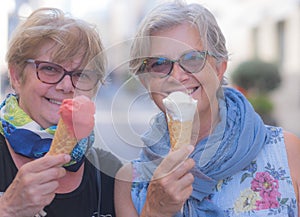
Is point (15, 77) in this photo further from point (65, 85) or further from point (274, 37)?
point (274, 37)

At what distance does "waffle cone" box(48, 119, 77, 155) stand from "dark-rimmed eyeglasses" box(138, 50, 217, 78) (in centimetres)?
45

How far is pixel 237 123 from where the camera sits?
2498 millimetres

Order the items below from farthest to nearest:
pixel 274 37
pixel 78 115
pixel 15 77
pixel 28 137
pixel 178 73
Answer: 1. pixel 274 37
2. pixel 15 77
3. pixel 28 137
4. pixel 178 73
5. pixel 78 115

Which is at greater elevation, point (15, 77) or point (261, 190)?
point (15, 77)

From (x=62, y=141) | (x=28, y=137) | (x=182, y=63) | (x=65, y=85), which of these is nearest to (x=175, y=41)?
(x=182, y=63)

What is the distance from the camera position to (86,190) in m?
2.56

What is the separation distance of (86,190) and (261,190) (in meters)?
0.81

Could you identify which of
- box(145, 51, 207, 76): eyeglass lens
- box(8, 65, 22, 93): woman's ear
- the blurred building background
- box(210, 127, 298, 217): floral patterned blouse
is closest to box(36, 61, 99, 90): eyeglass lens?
box(8, 65, 22, 93): woman's ear

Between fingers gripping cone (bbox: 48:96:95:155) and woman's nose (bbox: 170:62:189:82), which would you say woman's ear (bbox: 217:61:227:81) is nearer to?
woman's nose (bbox: 170:62:189:82)

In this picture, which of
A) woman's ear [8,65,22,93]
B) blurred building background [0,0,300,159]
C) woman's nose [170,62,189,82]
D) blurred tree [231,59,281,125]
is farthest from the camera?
blurred building background [0,0,300,159]

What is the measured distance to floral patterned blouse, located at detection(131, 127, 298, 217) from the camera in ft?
7.88

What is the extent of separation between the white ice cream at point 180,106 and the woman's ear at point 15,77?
2.49 feet

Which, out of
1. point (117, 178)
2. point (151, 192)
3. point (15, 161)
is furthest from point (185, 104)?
point (15, 161)

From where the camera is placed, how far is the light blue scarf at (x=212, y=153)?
2.36m
